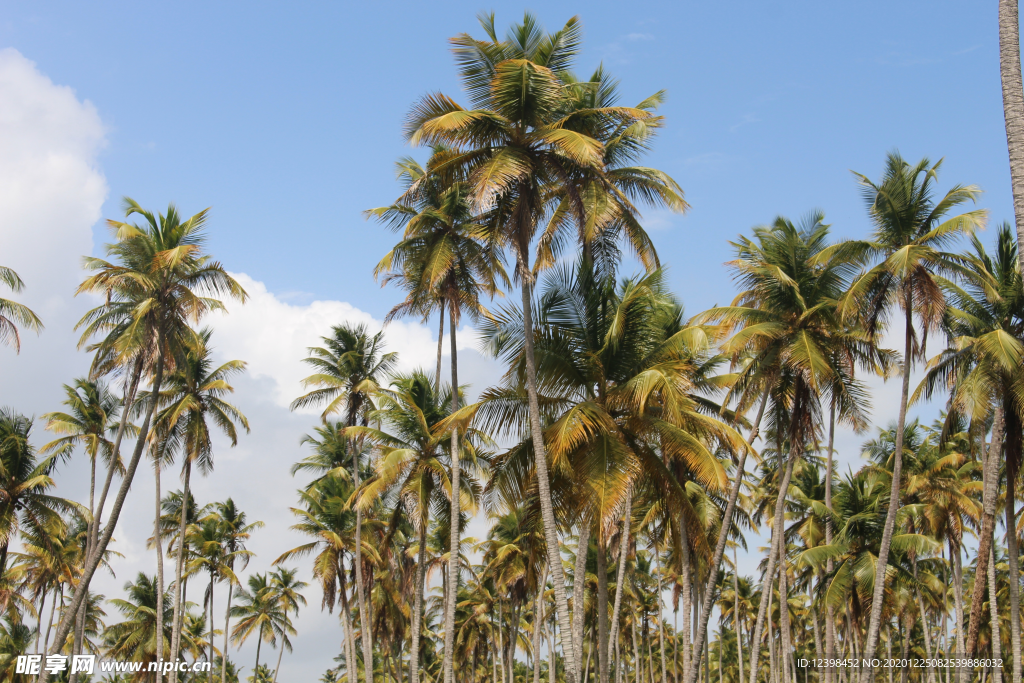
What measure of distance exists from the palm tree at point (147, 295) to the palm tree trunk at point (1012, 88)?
21.3 metres

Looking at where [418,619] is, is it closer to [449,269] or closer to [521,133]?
[449,269]

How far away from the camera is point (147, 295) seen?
26641mm

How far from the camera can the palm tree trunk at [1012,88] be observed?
11367mm

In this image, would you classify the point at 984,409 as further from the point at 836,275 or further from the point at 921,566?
the point at 921,566

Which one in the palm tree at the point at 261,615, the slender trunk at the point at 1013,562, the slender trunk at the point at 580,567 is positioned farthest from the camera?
the palm tree at the point at 261,615

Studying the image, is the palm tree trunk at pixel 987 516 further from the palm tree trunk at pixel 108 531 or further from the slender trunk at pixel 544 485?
the palm tree trunk at pixel 108 531

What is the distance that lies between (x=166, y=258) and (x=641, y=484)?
52.1 feet

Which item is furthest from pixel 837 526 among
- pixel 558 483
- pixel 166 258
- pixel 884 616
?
pixel 166 258

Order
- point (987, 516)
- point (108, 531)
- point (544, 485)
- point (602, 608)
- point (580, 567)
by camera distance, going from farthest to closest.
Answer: point (108, 531) < point (987, 516) < point (580, 567) < point (602, 608) < point (544, 485)

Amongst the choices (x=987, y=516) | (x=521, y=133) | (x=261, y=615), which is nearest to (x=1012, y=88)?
(x=521, y=133)

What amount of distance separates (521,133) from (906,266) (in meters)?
10.7


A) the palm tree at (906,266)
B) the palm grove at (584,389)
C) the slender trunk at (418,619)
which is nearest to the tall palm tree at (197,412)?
the palm grove at (584,389)

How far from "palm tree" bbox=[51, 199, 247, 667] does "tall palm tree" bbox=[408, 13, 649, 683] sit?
11.9 m

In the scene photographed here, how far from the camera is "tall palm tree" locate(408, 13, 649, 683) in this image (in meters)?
16.0
